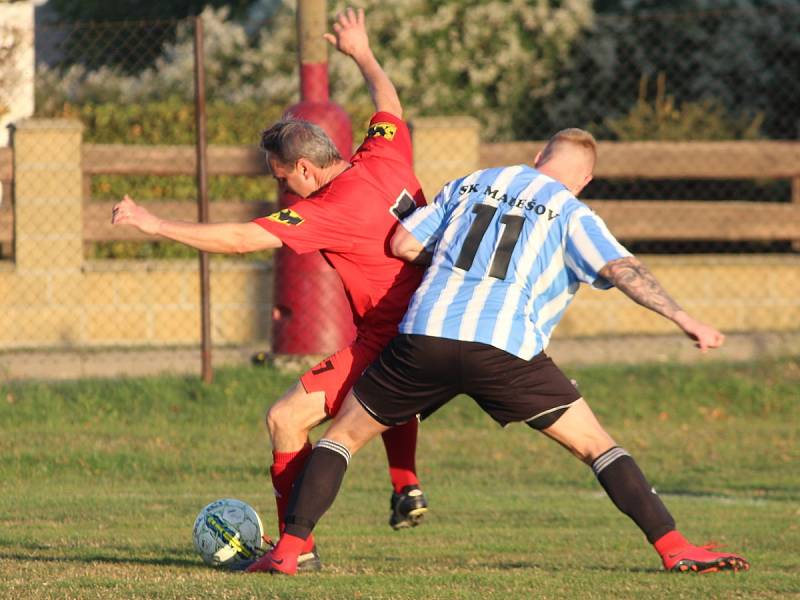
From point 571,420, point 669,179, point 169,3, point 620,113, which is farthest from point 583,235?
point 169,3

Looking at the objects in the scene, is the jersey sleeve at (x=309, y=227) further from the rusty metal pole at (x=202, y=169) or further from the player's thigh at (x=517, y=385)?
the rusty metal pole at (x=202, y=169)

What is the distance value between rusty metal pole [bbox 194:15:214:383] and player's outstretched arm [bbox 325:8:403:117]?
467 centimetres

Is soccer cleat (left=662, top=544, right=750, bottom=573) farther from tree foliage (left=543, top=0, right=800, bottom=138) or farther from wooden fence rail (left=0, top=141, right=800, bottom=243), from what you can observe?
tree foliage (left=543, top=0, right=800, bottom=138)

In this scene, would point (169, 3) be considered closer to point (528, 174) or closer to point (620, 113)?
point (620, 113)

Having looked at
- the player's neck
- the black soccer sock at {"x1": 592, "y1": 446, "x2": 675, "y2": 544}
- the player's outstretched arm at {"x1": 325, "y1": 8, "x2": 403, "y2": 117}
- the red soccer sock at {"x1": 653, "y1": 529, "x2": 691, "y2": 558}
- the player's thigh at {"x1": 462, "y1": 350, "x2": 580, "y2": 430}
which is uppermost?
the player's outstretched arm at {"x1": 325, "y1": 8, "x2": 403, "y2": 117}

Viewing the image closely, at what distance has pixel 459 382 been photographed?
6.09m

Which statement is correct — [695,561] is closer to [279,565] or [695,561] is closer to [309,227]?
[279,565]

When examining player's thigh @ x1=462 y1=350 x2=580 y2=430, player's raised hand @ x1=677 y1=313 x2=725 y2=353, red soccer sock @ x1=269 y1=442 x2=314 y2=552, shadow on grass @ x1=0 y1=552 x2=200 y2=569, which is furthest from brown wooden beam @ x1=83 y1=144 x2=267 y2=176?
player's raised hand @ x1=677 y1=313 x2=725 y2=353

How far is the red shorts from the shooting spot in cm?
654

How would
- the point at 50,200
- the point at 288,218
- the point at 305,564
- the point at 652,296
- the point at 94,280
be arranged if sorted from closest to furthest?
1. the point at 652,296
2. the point at 288,218
3. the point at 305,564
4. the point at 50,200
5. the point at 94,280

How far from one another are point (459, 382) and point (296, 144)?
1210 millimetres

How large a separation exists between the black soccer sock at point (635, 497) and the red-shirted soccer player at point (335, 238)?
1.11 meters

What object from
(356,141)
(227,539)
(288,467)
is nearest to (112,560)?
(227,539)

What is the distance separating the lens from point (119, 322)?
533 inches
